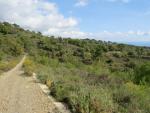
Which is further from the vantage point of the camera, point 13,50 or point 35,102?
point 13,50

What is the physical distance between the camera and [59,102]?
13.4 m

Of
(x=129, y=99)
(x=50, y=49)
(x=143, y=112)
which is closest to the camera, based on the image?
(x=143, y=112)

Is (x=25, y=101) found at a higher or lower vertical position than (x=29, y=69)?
higher

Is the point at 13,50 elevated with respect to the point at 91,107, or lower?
lower

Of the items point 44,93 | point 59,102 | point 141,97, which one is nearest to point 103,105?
point 141,97

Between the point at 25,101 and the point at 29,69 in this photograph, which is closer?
the point at 25,101

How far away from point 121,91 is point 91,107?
2906 mm

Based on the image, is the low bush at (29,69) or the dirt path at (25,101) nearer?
the dirt path at (25,101)

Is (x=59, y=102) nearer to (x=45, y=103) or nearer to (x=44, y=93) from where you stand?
(x=45, y=103)

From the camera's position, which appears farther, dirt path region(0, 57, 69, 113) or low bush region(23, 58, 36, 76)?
low bush region(23, 58, 36, 76)

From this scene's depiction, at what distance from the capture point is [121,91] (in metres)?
13.0

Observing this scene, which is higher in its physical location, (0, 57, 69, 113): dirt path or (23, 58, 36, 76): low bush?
(0, 57, 69, 113): dirt path

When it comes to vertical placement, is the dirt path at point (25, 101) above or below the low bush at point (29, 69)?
above

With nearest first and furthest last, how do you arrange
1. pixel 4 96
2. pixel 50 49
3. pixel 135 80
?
pixel 4 96 < pixel 135 80 < pixel 50 49
